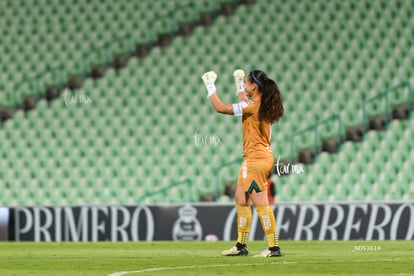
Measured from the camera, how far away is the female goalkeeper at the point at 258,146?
10031 mm

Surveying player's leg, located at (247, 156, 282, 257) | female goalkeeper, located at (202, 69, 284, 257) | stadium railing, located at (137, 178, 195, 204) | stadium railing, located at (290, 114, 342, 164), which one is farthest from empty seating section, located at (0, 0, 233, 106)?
player's leg, located at (247, 156, 282, 257)

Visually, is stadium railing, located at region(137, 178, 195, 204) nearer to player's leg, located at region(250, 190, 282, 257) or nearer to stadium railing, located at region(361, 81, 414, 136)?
stadium railing, located at region(361, 81, 414, 136)

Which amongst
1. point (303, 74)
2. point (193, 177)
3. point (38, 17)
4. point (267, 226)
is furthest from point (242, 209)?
point (38, 17)

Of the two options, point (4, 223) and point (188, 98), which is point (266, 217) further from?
point (188, 98)

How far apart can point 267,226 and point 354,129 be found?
9191mm

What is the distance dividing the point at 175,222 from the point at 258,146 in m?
5.82

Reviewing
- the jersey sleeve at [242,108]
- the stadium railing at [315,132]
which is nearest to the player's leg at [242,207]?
the jersey sleeve at [242,108]

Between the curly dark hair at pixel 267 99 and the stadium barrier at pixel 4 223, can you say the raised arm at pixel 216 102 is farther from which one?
the stadium barrier at pixel 4 223

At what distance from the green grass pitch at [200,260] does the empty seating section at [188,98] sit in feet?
14.2

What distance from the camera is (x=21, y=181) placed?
18.4 m

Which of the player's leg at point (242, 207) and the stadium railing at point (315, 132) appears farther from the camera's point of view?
the stadium railing at point (315, 132)

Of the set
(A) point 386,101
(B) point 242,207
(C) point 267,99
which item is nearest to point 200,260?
(B) point 242,207

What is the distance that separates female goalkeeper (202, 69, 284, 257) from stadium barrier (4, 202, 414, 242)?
215 inches

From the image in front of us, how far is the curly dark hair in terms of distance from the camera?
1005 cm
